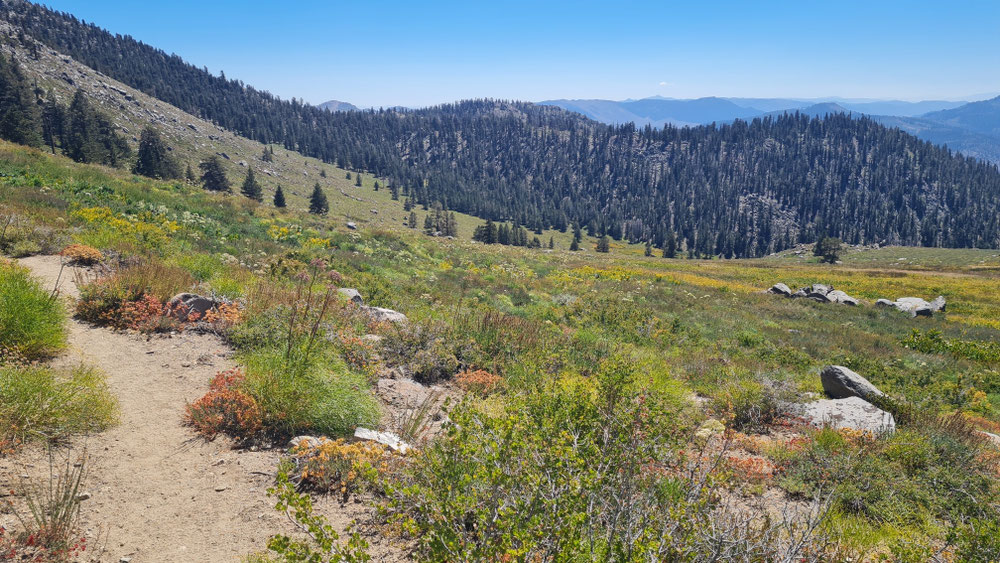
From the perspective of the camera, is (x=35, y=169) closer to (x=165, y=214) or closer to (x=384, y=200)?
(x=165, y=214)

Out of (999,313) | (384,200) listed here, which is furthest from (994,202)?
(384,200)

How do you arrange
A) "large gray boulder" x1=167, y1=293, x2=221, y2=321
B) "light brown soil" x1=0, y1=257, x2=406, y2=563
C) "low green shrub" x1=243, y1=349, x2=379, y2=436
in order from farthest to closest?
"large gray boulder" x1=167, y1=293, x2=221, y2=321
"low green shrub" x1=243, y1=349, x2=379, y2=436
"light brown soil" x1=0, y1=257, x2=406, y2=563

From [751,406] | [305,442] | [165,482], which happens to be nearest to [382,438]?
[305,442]

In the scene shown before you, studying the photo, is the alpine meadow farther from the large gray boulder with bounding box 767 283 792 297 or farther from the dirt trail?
the large gray boulder with bounding box 767 283 792 297

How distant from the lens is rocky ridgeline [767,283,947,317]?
101ft

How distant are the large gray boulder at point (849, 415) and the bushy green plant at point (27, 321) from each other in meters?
11.9

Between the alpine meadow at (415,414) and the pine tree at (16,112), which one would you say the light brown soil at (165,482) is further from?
the pine tree at (16,112)

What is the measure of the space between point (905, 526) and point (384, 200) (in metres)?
151

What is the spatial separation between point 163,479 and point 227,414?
1.09 m

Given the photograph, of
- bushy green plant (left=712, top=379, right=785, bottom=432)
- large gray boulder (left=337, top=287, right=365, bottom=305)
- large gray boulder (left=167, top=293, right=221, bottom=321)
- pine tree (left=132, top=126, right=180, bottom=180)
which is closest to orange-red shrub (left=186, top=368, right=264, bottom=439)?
large gray boulder (left=167, top=293, right=221, bottom=321)

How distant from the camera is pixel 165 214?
1723 cm

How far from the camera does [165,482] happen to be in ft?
15.5

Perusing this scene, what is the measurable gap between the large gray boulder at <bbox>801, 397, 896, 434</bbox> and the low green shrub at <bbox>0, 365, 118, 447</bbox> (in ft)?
34.2

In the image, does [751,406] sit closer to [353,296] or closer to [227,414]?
[227,414]
